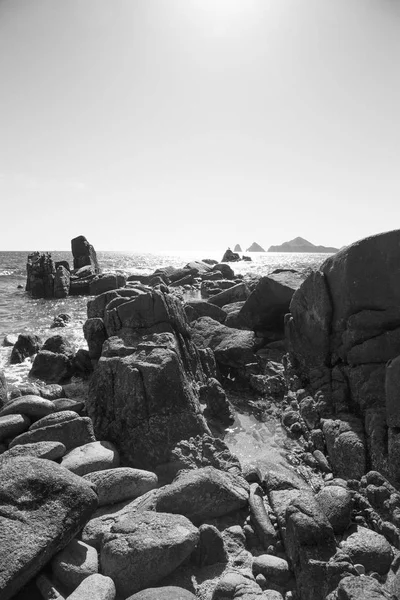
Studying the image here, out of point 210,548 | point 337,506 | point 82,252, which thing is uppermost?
point 82,252

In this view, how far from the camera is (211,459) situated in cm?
830

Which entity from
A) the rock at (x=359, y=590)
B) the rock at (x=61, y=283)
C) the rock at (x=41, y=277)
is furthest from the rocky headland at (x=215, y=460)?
the rock at (x=41, y=277)

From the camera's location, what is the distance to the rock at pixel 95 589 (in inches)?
180

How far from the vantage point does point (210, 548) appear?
5.61m

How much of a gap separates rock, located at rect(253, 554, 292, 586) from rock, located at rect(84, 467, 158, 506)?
2420 mm

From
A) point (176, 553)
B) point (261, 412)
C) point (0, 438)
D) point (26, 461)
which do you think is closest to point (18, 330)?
point (0, 438)

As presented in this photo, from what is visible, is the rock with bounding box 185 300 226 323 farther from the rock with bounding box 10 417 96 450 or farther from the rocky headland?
the rock with bounding box 10 417 96 450

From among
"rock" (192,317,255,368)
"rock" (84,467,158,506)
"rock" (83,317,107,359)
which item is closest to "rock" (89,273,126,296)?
"rock" (192,317,255,368)

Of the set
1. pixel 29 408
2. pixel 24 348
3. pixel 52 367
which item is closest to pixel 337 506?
pixel 29 408

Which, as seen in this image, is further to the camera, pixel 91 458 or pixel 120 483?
pixel 91 458

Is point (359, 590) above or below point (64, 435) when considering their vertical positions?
above

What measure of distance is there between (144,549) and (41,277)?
42620mm

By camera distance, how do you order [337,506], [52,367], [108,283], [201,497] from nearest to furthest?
[337,506] → [201,497] → [52,367] → [108,283]

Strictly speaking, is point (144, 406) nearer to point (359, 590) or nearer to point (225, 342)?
point (359, 590)
